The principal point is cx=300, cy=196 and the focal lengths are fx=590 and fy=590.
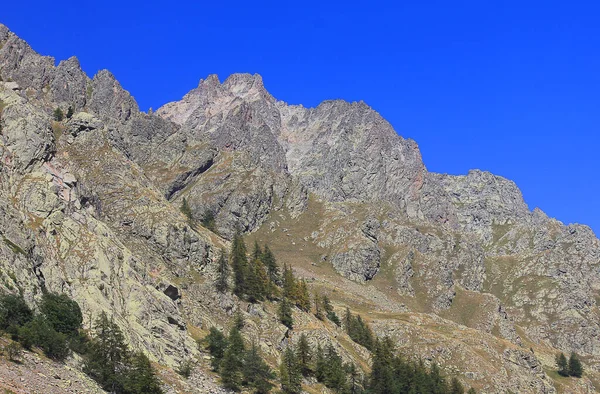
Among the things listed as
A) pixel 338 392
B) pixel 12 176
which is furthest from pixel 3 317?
pixel 338 392

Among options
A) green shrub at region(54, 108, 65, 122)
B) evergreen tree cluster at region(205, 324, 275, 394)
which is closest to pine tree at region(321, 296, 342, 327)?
evergreen tree cluster at region(205, 324, 275, 394)

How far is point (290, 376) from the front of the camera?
97938 mm

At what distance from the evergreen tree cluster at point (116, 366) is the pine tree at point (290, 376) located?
28885 mm

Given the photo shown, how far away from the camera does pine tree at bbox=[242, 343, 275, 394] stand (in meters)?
90.1

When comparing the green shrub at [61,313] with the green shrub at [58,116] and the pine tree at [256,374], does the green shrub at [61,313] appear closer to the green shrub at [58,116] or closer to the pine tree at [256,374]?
the pine tree at [256,374]

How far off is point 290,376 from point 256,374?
8.42 m

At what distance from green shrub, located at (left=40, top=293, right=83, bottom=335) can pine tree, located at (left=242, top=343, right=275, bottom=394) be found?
2653 centimetres

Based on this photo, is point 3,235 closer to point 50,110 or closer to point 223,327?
point 223,327

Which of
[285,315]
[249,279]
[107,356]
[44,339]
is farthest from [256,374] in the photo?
[249,279]

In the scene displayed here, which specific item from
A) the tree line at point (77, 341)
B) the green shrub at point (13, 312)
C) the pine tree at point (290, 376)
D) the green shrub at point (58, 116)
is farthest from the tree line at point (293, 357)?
the green shrub at point (58, 116)

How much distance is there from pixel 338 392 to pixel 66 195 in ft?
200

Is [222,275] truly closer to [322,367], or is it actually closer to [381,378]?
[322,367]

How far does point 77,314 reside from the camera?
77500 mm

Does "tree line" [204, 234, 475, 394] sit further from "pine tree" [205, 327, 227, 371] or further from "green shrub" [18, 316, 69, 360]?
"green shrub" [18, 316, 69, 360]
